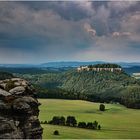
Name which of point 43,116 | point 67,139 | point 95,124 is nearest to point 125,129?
point 95,124

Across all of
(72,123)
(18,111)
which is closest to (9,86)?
(18,111)

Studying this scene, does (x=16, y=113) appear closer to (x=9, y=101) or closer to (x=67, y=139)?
(x=9, y=101)

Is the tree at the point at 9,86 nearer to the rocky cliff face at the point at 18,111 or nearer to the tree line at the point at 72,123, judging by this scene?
the rocky cliff face at the point at 18,111

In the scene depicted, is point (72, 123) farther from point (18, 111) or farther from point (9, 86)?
point (18, 111)

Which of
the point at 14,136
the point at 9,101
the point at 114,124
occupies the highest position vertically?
the point at 9,101

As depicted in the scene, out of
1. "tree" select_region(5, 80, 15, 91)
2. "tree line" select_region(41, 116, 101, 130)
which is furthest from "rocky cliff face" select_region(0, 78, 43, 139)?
"tree line" select_region(41, 116, 101, 130)

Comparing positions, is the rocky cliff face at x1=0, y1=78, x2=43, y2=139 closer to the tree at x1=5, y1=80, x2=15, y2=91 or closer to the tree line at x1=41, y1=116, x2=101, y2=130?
the tree at x1=5, y1=80, x2=15, y2=91

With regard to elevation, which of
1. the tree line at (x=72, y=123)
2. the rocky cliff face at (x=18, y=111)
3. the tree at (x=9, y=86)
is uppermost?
the tree at (x=9, y=86)

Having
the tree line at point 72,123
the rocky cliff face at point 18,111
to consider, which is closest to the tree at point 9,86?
the rocky cliff face at point 18,111
